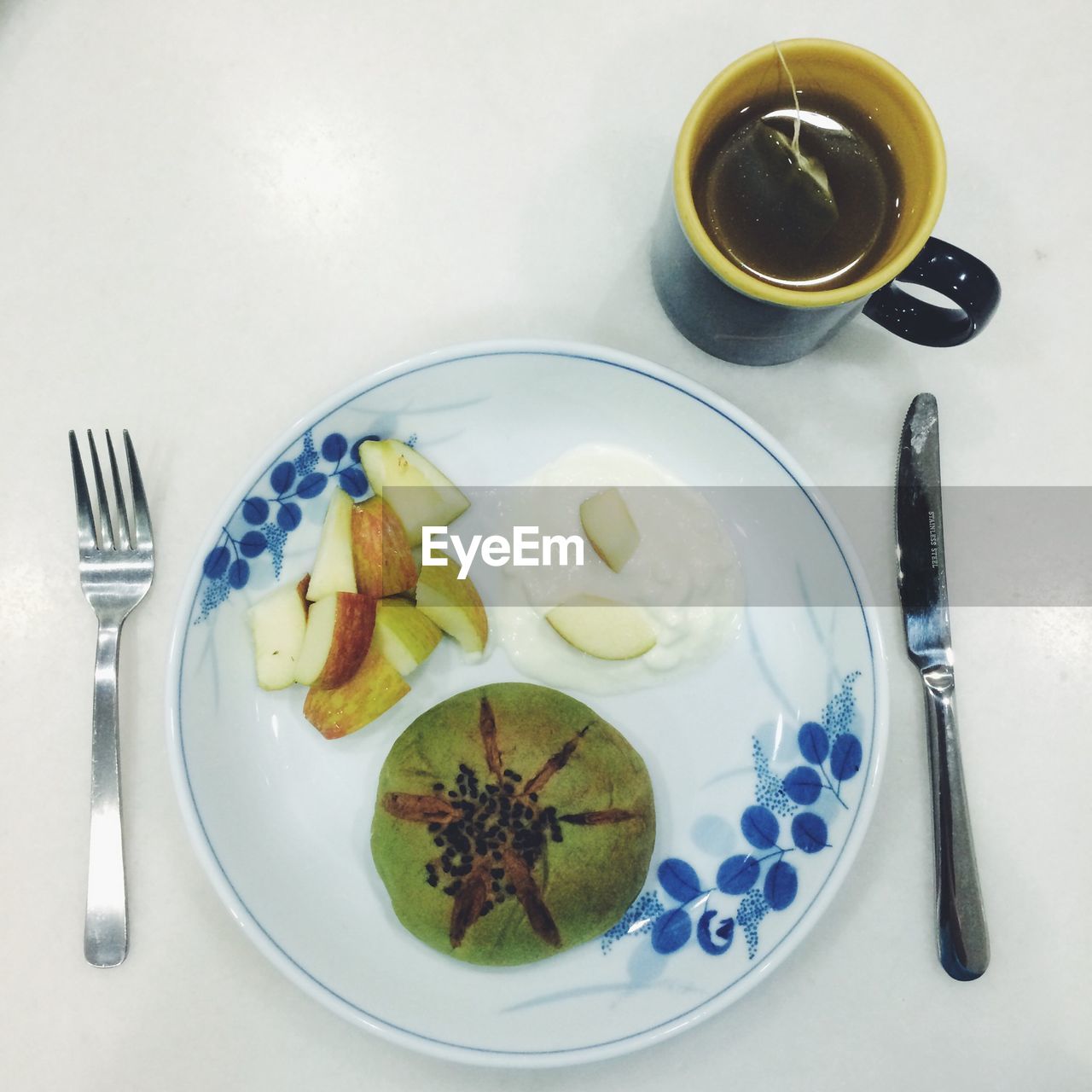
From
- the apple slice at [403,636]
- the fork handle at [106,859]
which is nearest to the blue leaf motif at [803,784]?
the apple slice at [403,636]

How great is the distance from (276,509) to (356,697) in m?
0.19

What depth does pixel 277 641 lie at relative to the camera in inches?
33.9

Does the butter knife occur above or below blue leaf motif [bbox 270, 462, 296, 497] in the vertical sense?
below

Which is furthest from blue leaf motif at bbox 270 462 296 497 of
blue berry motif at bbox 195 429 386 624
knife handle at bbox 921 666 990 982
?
knife handle at bbox 921 666 990 982

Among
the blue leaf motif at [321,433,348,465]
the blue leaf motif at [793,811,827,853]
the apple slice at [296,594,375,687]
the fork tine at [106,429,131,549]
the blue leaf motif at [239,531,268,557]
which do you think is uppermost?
the blue leaf motif at [321,433,348,465]

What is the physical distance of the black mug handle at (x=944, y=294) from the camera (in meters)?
0.77

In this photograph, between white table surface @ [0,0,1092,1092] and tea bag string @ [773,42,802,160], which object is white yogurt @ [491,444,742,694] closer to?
white table surface @ [0,0,1092,1092]

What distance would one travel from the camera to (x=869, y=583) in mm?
924

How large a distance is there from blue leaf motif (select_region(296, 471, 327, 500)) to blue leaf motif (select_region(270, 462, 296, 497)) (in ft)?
0.03

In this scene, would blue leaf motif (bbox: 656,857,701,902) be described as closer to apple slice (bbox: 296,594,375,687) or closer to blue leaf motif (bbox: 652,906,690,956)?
blue leaf motif (bbox: 652,906,690,956)

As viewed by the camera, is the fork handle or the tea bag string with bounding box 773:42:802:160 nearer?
the tea bag string with bounding box 773:42:802:160

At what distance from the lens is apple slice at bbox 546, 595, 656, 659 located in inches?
34.8
